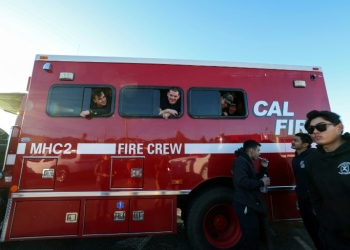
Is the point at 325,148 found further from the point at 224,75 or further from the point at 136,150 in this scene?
the point at 136,150

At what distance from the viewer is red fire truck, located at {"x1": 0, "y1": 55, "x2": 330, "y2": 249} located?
10.3 feet

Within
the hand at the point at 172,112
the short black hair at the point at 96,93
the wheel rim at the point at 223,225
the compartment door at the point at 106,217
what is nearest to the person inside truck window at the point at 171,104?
the hand at the point at 172,112

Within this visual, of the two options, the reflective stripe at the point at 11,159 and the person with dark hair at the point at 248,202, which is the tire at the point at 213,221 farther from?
the reflective stripe at the point at 11,159

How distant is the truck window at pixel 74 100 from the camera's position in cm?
337

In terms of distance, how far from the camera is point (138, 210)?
323 cm

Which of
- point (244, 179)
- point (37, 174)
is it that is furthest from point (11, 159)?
point (244, 179)

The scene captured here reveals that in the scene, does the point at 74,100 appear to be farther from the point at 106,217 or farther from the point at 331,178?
the point at 331,178

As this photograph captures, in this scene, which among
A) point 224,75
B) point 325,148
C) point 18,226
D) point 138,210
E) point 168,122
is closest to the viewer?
point 325,148

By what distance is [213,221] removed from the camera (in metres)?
3.51

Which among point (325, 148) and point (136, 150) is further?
point (136, 150)

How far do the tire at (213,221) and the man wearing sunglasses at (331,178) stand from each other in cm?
167

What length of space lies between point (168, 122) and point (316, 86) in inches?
122

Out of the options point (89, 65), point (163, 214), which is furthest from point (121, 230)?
point (89, 65)

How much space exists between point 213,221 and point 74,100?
10.7 ft
